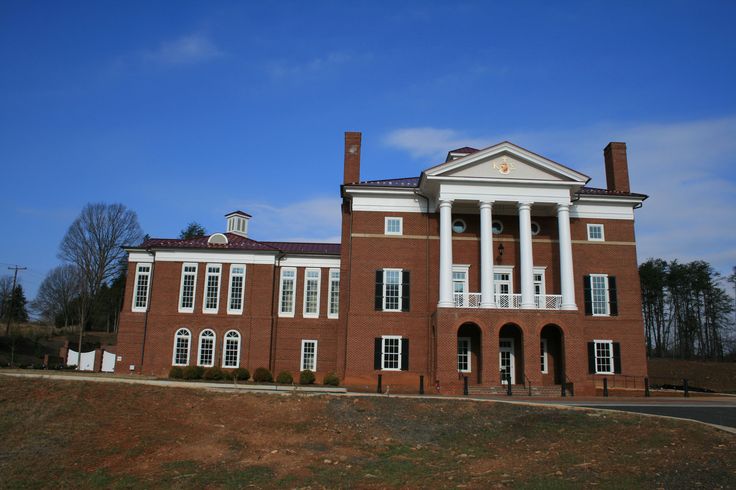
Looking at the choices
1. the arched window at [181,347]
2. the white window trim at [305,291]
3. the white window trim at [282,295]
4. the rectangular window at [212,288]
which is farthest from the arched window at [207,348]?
the white window trim at [305,291]

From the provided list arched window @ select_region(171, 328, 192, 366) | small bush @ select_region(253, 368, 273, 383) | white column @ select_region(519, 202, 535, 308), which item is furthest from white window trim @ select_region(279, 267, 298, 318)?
white column @ select_region(519, 202, 535, 308)

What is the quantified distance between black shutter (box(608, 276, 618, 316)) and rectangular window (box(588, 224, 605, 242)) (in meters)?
2.40

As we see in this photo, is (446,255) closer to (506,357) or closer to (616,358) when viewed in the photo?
(506,357)

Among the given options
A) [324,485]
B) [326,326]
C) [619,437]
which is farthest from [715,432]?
[326,326]

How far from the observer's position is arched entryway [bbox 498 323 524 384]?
31547 mm

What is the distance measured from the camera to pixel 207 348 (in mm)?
35688

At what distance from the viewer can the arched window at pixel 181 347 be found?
1400 inches

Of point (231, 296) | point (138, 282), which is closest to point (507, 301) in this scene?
point (231, 296)

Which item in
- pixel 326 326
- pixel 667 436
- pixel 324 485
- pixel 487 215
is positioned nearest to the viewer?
pixel 324 485

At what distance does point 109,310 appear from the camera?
81375mm

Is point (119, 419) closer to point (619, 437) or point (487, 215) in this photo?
point (619, 437)

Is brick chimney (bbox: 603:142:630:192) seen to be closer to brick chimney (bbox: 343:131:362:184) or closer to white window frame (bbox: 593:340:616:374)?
white window frame (bbox: 593:340:616:374)

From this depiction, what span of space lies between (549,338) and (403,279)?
29.5 feet

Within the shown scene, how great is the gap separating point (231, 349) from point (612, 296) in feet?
76.6
